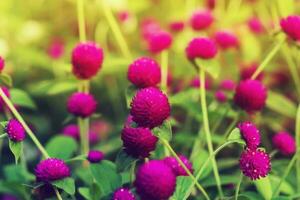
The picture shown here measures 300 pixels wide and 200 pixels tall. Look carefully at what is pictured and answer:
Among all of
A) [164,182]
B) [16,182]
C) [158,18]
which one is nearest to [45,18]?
[158,18]

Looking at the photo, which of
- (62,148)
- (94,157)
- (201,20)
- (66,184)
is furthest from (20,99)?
(201,20)

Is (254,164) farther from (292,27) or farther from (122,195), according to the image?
(292,27)

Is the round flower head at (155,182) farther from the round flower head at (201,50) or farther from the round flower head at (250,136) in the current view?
the round flower head at (201,50)

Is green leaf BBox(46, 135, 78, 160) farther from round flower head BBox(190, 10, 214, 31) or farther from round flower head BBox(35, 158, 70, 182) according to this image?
round flower head BBox(190, 10, 214, 31)

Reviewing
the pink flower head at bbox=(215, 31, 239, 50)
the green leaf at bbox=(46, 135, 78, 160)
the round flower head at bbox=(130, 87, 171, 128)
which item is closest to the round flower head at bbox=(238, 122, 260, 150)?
the round flower head at bbox=(130, 87, 171, 128)

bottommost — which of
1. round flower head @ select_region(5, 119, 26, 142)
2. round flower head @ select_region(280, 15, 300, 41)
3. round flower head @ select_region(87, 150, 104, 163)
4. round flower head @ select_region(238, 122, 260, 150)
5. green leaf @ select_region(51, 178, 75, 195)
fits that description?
round flower head @ select_region(87, 150, 104, 163)

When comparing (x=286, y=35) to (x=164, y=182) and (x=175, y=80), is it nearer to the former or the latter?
(x=164, y=182)
